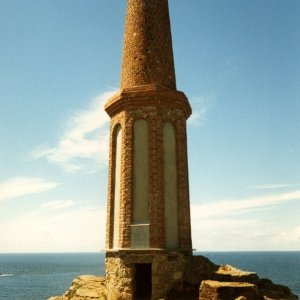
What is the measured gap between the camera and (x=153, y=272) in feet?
36.5

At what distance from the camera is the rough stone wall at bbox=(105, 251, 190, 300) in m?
11.1

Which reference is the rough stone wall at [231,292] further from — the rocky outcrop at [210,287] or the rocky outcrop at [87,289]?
the rocky outcrop at [87,289]

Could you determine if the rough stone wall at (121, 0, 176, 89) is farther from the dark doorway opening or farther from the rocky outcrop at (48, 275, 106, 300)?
the rocky outcrop at (48, 275, 106, 300)

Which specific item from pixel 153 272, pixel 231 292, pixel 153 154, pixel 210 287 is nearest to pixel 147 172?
pixel 153 154

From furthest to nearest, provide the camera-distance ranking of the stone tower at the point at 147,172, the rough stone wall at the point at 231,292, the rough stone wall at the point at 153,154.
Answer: the rough stone wall at the point at 153,154 → the stone tower at the point at 147,172 → the rough stone wall at the point at 231,292

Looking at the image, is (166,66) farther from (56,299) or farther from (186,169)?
(56,299)

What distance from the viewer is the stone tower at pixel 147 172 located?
1142cm

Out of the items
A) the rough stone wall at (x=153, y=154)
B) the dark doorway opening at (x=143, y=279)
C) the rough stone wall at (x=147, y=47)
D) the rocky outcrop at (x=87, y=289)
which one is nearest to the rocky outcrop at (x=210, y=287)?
the rocky outcrop at (x=87, y=289)

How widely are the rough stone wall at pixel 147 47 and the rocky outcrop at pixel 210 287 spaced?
264 inches

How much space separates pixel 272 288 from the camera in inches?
424

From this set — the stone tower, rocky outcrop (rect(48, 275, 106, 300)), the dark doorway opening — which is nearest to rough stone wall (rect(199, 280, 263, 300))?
the stone tower

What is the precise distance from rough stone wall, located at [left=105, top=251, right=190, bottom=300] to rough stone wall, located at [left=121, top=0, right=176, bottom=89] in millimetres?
6037

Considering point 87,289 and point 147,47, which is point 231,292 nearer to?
point 87,289

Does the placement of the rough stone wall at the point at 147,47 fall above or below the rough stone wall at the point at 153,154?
above
